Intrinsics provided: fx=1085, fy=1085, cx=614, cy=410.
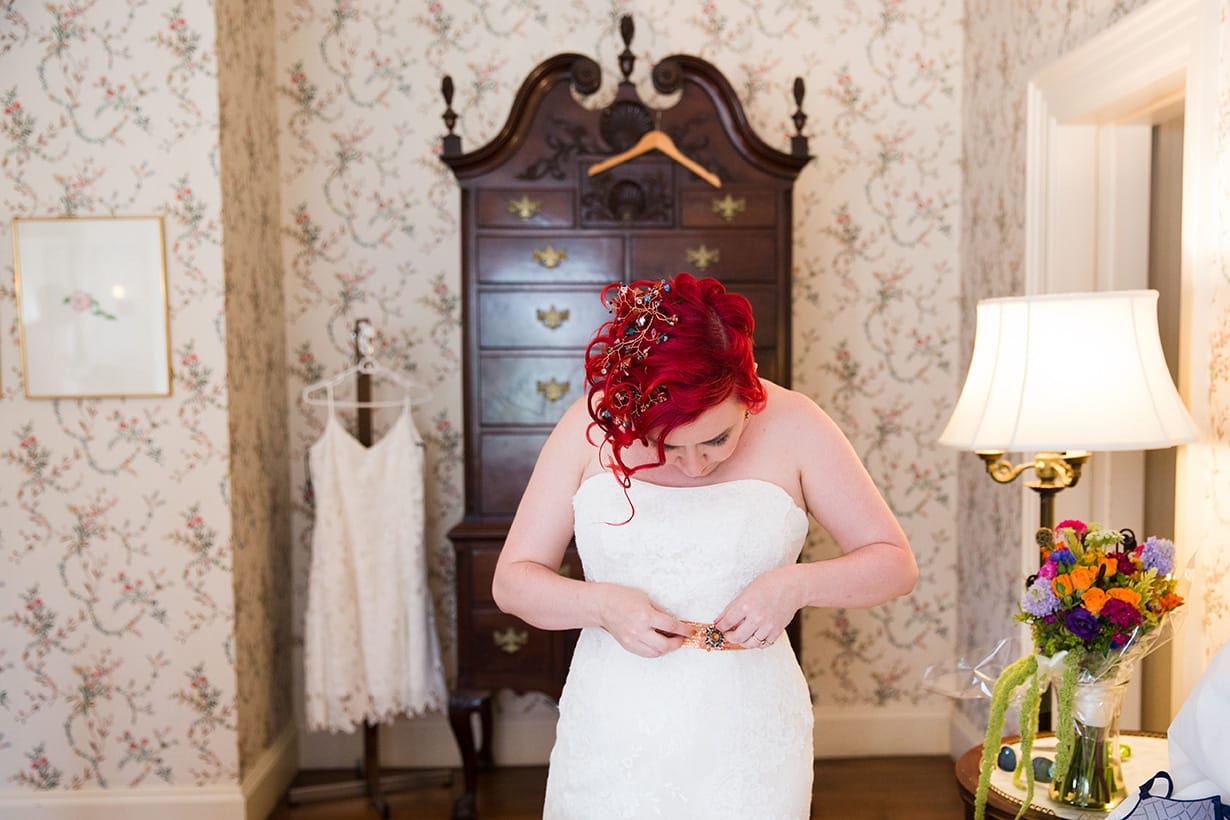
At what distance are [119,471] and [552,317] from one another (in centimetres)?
140

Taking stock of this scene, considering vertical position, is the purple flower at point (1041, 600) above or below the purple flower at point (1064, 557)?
below

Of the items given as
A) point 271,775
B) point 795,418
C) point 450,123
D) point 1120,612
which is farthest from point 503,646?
point 1120,612

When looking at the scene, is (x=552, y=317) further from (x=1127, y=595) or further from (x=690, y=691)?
(x=1127, y=595)

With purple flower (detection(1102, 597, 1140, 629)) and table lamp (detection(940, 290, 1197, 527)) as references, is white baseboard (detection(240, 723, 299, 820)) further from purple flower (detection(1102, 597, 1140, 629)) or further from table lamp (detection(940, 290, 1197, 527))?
purple flower (detection(1102, 597, 1140, 629))

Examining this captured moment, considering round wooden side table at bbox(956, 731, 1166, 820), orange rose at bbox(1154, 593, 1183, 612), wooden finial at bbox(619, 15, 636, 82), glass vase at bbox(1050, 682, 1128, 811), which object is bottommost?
round wooden side table at bbox(956, 731, 1166, 820)

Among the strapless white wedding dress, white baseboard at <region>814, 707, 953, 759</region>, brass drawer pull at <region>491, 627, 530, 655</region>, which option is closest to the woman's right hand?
the strapless white wedding dress

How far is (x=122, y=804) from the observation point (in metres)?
3.32

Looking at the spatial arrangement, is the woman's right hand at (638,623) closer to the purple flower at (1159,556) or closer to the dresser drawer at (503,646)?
the purple flower at (1159,556)

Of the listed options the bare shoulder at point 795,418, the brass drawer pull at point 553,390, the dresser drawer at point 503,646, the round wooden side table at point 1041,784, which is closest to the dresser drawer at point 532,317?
the brass drawer pull at point 553,390

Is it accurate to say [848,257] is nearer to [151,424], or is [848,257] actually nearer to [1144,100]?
[1144,100]

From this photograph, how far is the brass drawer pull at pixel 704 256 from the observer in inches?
136

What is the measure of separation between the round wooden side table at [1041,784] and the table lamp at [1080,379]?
60 cm

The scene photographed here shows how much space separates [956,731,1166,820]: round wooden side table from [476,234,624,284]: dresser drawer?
6.29 ft

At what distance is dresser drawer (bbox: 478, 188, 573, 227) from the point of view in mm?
3471
